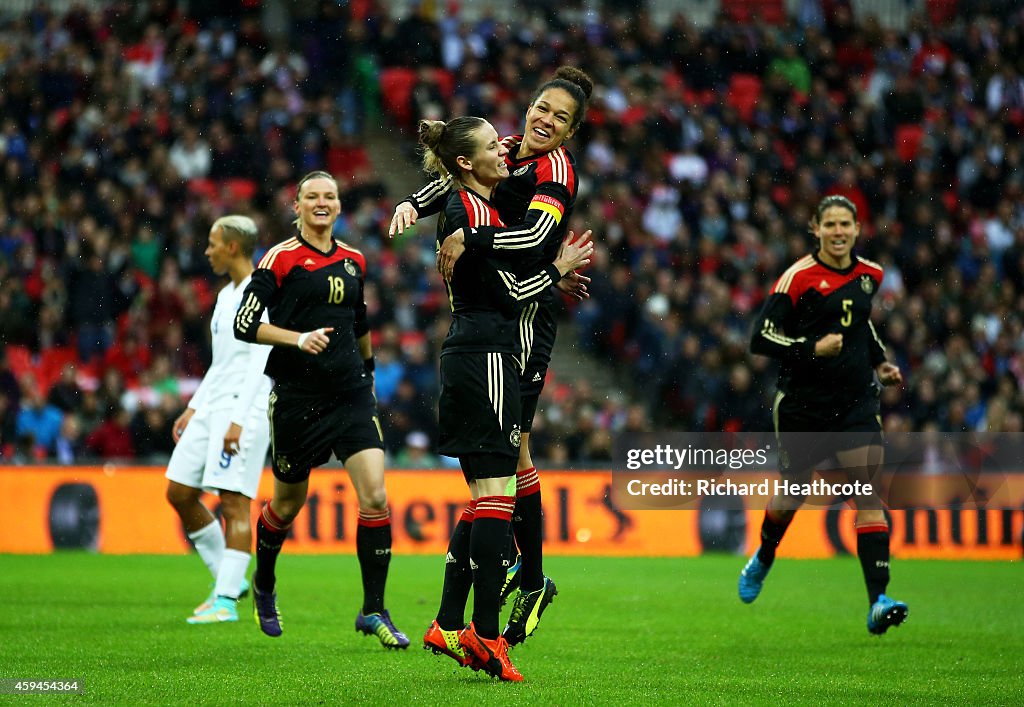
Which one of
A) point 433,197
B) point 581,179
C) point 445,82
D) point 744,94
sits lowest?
point 433,197

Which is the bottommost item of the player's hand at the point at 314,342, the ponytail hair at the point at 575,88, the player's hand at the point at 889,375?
the player's hand at the point at 889,375

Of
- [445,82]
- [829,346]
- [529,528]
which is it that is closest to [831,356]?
[829,346]

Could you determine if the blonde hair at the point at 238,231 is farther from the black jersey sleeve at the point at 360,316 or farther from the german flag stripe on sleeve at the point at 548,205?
the german flag stripe on sleeve at the point at 548,205

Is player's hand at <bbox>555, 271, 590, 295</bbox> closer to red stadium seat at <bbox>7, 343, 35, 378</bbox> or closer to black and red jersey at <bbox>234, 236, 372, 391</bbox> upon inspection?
black and red jersey at <bbox>234, 236, 372, 391</bbox>

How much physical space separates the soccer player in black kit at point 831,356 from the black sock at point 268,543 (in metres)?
3.05

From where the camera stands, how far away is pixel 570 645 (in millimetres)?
7668

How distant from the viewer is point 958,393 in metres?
17.2

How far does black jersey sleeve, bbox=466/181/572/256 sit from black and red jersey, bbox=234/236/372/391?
1.61 m

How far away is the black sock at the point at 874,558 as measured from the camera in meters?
8.25

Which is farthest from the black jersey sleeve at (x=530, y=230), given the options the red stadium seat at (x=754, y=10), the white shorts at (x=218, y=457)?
the red stadium seat at (x=754, y=10)

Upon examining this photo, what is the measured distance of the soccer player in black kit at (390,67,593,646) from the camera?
6.29 metres

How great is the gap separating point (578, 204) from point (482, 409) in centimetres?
1281

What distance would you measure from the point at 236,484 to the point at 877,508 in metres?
3.84

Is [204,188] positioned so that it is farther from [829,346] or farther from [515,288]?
[515,288]
